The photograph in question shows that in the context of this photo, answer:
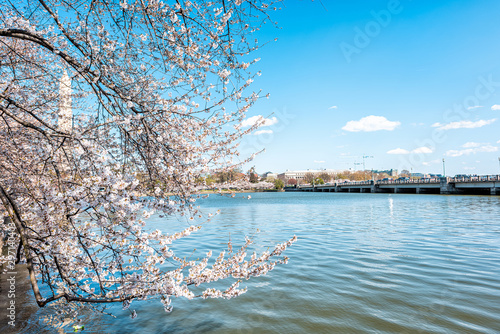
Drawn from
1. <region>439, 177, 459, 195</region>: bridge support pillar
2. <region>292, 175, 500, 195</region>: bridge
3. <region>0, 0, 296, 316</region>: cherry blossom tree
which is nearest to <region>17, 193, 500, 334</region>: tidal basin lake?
<region>0, 0, 296, 316</region>: cherry blossom tree

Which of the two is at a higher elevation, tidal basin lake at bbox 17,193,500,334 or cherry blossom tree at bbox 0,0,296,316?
cherry blossom tree at bbox 0,0,296,316

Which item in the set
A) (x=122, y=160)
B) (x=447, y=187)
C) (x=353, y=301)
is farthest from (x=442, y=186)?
(x=122, y=160)

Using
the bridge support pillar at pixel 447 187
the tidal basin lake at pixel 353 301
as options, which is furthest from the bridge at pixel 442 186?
the tidal basin lake at pixel 353 301

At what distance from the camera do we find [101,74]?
451 cm

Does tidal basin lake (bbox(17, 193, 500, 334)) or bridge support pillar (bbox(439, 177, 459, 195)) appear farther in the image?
bridge support pillar (bbox(439, 177, 459, 195))

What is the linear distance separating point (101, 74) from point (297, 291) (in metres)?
7.94

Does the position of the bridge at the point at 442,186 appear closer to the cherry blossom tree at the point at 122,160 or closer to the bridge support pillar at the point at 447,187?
the bridge support pillar at the point at 447,187

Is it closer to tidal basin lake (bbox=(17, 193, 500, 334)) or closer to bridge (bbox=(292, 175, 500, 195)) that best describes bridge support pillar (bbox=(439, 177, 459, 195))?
bridge (bbox=(292, 175, 500, 195))

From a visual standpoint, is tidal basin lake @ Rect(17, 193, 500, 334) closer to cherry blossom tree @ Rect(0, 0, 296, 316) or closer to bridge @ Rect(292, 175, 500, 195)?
cherry blossom tree @ Rect(0, 0, 296, 316)

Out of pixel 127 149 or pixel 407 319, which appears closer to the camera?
pixel 127 149

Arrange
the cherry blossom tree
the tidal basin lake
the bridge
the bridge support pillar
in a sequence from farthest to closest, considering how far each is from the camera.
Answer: the bridge support pillar, the bridge, the tidal basin lake, the cherry blossom tree

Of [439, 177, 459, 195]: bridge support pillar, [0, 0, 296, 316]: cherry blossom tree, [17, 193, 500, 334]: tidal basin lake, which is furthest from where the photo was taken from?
[439, 177, 459, 195]: bridge support pillar

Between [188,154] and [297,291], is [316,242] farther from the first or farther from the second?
[188,154]

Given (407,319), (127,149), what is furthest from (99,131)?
(407,319)
